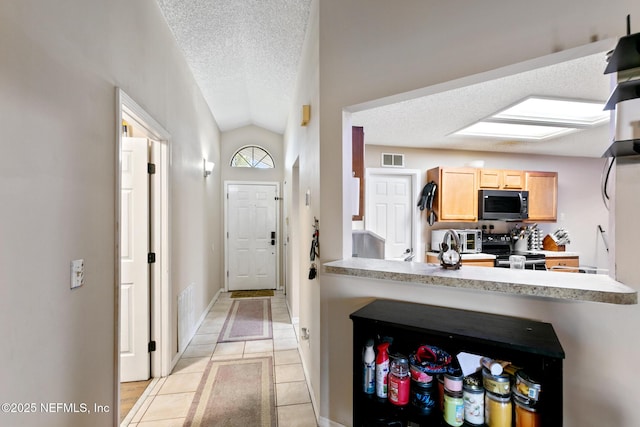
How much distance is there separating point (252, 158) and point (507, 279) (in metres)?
5.05

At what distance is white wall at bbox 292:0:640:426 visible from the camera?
1114 mm

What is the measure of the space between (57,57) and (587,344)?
2491 millimetres

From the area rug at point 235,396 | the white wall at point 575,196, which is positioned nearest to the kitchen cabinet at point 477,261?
the white wall at point 575,196

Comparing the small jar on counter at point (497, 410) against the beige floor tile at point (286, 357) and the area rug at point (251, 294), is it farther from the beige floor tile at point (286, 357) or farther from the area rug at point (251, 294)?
the area rug at point (251, 294)

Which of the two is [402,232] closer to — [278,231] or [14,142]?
→ [278,231]

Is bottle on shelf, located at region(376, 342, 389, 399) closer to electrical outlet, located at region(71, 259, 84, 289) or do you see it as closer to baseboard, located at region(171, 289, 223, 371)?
electrical outlet, located at region(71, 259, 84, 289)

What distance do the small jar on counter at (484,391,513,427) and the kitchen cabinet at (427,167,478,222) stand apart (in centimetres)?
329

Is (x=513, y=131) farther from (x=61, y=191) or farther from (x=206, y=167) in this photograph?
(x=61, y=191)

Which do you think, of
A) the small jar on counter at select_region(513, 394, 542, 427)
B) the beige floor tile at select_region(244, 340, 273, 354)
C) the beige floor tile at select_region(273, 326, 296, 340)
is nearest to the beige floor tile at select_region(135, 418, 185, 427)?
the beige floor tile at select_region(244, 340, 273, 354)

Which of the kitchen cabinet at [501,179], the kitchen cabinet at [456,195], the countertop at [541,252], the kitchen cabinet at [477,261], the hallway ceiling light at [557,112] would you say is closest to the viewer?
the hallway ceiling light at [557,112]

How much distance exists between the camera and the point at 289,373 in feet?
8.48

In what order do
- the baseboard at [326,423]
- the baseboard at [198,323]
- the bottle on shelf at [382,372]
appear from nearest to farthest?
1. the bottle on shelf at [382,372]
2. the baseboard at [326,423]
3. the baseboard at [198,323]

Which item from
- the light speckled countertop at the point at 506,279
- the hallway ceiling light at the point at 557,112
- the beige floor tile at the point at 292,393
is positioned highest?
the hallway ceiling light at the point at 557,112

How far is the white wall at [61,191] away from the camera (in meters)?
0.95
